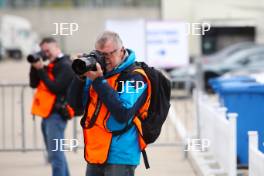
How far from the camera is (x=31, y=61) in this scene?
784 centimetres

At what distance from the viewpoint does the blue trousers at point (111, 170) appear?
17.3 feet

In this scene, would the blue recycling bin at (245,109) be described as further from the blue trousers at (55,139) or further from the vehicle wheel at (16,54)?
the vehicle wheel at (16,54)

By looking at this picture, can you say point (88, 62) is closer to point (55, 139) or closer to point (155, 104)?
point (155, 104)

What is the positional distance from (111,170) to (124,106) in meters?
0.48

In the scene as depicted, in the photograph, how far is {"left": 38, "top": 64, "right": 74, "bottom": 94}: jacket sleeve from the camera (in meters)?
7.86

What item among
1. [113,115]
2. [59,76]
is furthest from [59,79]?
[113,115]

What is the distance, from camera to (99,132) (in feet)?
17.5

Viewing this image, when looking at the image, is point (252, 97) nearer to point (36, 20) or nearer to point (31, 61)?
point (31, 61)

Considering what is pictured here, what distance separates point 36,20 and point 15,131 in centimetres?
4335

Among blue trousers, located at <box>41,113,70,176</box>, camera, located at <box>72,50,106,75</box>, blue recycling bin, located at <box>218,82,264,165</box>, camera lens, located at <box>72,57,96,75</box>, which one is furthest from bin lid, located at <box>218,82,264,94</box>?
camera lens, located at <box>72,57,96,75</box>

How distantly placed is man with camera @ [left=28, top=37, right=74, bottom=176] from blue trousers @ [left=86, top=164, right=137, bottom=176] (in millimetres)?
2333

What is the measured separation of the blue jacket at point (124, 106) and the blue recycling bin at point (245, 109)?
3.52 meters

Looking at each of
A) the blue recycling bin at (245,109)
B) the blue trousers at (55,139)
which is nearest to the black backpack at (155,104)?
the blue trousers at (55,139)

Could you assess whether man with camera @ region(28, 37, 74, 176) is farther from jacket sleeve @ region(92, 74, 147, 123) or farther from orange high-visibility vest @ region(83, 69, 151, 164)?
jacket sleeve @ region(92, 74, 147, 123)
